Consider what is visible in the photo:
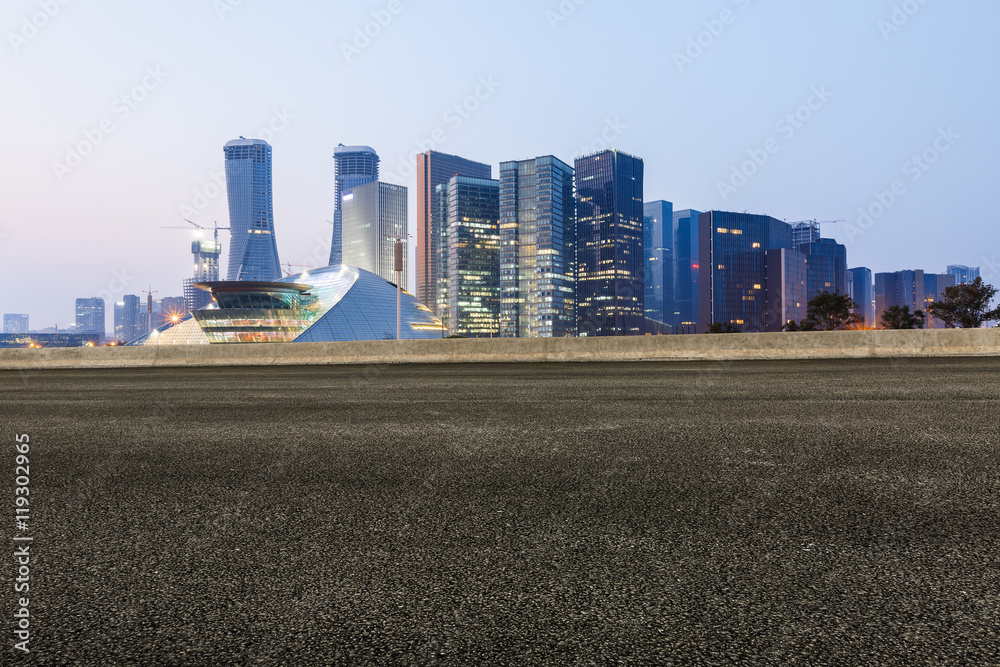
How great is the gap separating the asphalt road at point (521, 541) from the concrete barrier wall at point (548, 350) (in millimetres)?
9961

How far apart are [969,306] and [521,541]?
2420 inches

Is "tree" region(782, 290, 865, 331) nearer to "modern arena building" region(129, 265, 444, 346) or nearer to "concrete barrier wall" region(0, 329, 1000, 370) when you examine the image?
"concrete barrier wall" region(0, 329, 1000, 370)

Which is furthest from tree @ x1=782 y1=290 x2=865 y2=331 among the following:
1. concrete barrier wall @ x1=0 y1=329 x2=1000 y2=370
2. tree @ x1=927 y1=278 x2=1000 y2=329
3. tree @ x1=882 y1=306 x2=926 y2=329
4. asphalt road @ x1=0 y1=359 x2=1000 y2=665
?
asphalt road @ x1=0 y1=359 x2=1000 y2=665

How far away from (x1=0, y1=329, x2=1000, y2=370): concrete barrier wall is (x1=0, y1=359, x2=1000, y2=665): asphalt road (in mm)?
9961

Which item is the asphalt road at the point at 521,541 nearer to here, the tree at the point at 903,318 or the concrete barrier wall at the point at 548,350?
the concrete barrier wall at the point at 548,350

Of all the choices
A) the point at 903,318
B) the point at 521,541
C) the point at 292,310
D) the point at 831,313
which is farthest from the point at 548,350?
the point at 292,310

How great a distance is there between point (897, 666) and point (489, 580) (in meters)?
1.43

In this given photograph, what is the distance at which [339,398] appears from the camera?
8.91 m

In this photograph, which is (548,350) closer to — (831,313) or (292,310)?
(831,313)

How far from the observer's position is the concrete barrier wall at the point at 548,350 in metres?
15.3

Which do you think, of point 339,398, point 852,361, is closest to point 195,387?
point 339,398

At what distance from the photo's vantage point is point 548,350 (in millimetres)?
16891

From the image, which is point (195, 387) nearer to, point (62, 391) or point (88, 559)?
point (62, 391)

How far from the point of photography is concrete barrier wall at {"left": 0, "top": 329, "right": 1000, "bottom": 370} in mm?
15312
